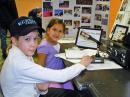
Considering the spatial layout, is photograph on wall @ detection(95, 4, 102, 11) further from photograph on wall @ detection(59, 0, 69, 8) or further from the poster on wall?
the poster on wall

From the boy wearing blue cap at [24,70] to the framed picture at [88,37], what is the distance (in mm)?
792

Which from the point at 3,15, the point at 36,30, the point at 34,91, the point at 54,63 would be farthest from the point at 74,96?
the point at 3,15

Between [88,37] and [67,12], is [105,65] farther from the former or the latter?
[67,12]

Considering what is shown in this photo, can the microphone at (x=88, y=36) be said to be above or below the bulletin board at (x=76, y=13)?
below

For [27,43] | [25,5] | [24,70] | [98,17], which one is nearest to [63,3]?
[98,17]

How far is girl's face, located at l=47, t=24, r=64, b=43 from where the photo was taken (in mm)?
2092

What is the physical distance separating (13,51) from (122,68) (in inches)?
28.7

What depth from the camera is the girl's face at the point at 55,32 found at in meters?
2.09

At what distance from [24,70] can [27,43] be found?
0.17m

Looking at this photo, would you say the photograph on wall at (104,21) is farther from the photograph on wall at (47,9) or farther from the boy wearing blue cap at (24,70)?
the boy wearing blue cap at (24,70)

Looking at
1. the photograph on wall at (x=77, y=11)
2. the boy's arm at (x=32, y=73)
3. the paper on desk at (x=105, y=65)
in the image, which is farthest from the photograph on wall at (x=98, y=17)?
the boy's arm at (x=32, y=73)

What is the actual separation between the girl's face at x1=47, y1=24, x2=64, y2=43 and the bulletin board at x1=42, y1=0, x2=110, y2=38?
1048 mm

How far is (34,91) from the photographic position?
4.15 feet

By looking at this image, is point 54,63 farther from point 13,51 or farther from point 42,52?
point 13,51
